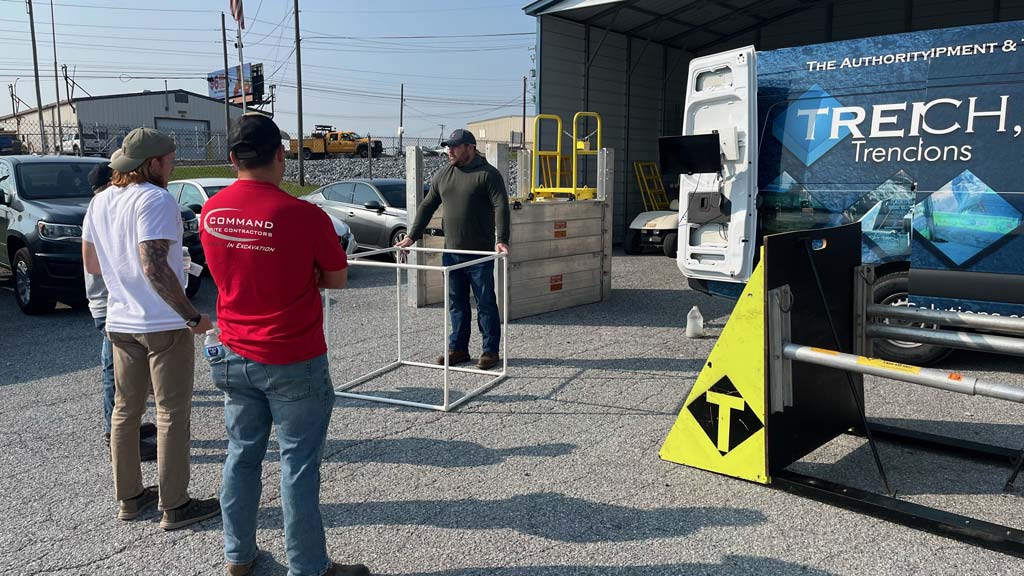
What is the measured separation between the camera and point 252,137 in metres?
2.75

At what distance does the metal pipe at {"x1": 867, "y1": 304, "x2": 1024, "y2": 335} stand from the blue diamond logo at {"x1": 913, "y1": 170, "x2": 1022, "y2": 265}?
67.4 inches

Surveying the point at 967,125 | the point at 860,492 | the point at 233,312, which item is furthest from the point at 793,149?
the point at 233,312

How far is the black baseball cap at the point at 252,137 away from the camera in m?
2.73

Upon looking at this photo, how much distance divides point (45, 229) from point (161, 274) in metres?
6.36

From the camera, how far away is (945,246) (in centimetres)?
590

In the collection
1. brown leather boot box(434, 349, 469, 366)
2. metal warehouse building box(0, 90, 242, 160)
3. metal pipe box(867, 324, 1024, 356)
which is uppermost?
metal warehouse building box(0, 90, 242, 160)

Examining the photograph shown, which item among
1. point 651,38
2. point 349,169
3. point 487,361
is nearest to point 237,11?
point 349,169

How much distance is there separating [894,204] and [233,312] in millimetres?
5380

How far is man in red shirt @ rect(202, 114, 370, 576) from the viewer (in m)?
2.70

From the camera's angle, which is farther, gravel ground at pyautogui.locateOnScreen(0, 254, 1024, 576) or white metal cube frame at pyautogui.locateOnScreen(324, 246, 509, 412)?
white metal cube frame at pyautogui.locateOnScreen(324, 246, 509, 412)

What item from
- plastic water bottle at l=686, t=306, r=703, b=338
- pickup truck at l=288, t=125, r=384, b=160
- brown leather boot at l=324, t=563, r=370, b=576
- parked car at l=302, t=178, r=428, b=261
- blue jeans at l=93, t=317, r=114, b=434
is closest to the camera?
brown leather boot at l=324, t=563, r=370, b=576

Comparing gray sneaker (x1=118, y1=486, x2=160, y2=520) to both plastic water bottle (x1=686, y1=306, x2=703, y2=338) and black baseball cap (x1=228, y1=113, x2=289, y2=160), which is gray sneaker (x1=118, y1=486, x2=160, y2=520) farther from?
plastic water bottle (x1=686, y1=306, x2=703, y2=338)

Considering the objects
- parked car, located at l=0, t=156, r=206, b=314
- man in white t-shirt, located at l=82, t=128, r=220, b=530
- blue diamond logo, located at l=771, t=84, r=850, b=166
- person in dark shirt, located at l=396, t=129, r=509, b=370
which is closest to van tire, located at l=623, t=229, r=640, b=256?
blue diamond logo, located at l=771, t=84, r=850, b=166

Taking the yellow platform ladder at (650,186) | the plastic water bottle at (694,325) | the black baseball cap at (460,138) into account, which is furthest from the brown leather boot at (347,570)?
the yellow platform ladder at (650,186)
